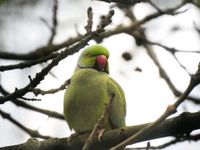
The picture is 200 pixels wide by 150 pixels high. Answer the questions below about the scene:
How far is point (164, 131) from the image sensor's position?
2191 mm

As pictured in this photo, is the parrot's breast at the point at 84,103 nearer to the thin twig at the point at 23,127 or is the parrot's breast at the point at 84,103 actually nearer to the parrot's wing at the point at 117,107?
the parrot's wing at the point at 117,107

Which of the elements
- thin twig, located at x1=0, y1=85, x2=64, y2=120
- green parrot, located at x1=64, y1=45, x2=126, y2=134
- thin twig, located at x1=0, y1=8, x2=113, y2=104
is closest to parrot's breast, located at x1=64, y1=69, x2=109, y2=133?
green parrot, located at x1=64, y1=45, x2=126, y2=134

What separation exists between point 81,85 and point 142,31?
3.01ft

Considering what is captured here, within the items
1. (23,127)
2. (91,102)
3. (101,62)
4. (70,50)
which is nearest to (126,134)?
(70,50)

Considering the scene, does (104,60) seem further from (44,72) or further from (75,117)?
(44,72)

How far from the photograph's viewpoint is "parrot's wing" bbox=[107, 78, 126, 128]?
3.49 m

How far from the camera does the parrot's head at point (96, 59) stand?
4.09m

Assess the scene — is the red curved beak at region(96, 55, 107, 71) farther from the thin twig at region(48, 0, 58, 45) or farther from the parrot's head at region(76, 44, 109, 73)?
the thin twig at region(48, 0, 58, 45)

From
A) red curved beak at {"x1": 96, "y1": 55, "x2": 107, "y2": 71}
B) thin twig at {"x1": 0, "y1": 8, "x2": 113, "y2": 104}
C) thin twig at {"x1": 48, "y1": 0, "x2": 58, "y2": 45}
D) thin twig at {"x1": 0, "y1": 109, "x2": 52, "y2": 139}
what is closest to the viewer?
thin twig at {"x1": 0, "y1": 8, "x2": 113, "y2": 104}

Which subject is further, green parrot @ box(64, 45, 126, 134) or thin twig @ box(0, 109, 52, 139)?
thin twig @ box(0, 109, 52, 139)

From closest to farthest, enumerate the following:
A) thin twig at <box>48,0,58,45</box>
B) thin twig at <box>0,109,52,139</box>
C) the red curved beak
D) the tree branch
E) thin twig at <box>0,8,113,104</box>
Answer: the tree branch < thin twig at <box>0,8,113,104</box> < thin twig at <box>48,0,58,45</box> < thin twig at <box>0,109,52,139</box> < the red curved beak

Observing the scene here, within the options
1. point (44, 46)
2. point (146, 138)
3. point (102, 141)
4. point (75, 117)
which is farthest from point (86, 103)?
point (146, 138)

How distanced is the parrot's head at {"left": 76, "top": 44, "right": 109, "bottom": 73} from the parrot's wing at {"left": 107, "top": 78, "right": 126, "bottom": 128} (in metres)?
0.33

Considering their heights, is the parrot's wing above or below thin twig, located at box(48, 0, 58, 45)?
below
